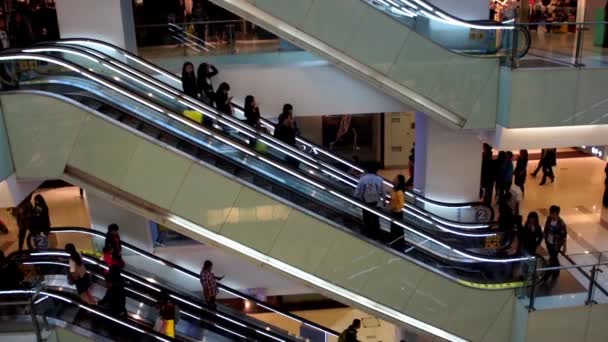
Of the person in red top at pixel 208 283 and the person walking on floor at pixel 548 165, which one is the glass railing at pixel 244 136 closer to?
the person in red top at pixel 208 283

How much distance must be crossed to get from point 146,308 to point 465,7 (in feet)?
27.2

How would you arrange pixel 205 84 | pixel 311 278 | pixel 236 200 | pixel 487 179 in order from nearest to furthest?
pixel 236 200, pixel 311 278, pixel 205 84, pixel 487 179

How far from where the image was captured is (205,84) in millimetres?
10398

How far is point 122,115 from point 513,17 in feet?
Result: 21.3

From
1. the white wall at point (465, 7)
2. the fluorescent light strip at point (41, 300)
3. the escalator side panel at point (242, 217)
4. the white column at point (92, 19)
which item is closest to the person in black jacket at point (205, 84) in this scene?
the white column at point (92, 19)

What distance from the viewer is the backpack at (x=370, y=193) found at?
359 inches

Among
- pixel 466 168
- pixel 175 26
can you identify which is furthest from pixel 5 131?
pixel 466 168

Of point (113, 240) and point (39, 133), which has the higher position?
point (39, 133)

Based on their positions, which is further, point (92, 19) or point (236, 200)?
point (92, 19)

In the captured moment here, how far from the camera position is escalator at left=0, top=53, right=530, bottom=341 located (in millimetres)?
7707

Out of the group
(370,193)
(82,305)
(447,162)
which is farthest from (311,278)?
(447,162)

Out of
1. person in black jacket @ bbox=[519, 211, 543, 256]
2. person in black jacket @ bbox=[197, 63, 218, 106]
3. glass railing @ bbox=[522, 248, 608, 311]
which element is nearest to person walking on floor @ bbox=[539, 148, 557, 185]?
person in black jacket @ bbox=[519, 211, 543, 256]

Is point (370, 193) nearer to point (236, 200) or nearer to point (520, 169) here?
point (236, 200)

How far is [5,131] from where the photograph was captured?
24.7ft
